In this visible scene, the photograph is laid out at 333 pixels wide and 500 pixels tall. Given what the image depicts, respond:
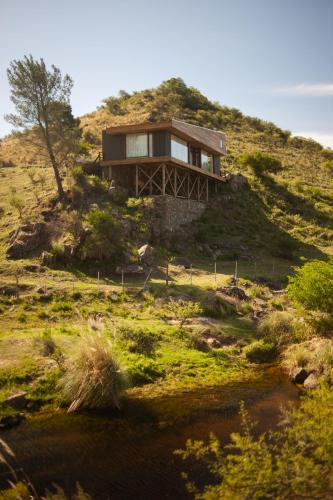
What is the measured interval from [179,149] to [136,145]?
12.8 feet

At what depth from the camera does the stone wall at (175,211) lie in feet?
117

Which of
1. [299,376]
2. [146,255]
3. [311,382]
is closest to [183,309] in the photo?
[299,376]

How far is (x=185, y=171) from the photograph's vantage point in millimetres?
41344

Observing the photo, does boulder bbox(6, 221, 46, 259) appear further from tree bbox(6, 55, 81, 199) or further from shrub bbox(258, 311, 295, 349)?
shrub bbox(258, 311, 295, 349)

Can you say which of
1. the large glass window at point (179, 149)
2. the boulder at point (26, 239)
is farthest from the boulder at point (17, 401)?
the large glass window at point (179, 149)

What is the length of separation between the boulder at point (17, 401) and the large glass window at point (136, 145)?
27096 millimetres

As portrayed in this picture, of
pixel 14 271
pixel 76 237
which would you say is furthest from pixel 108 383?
pixel 76 237

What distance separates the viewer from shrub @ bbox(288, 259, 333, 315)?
18.8 metres

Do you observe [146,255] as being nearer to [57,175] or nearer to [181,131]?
[57,175]

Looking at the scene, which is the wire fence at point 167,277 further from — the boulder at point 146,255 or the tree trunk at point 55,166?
the tree trunk at point 55,166

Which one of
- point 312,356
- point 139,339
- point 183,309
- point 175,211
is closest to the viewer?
point 312,356

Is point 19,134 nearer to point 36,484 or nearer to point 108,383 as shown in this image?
point 108,383

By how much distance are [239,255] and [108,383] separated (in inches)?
978

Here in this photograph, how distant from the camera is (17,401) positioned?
1253cm
